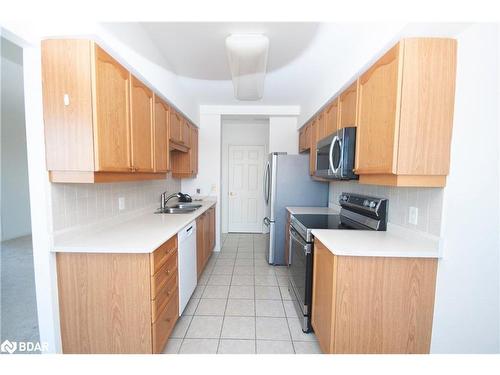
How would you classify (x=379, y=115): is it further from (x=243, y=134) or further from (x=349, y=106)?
(x=243, y=134)

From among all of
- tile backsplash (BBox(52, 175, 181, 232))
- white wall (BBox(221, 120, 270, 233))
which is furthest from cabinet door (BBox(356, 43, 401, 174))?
white wall (BBox(221, 120, 270, 233))

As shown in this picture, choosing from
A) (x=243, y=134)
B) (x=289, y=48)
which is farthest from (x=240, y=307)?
(x=243, y=134)

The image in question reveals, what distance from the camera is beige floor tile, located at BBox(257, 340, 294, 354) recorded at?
1562 mm

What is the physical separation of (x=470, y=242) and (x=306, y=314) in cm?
121

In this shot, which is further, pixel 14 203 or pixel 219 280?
pixel 14 203

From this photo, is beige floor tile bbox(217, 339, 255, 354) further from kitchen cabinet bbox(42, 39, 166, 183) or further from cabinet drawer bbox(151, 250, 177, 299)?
kitchen cabinet bbox(42, 39, 166, 183)

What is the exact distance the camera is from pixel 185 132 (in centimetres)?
292

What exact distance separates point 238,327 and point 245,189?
319 cm

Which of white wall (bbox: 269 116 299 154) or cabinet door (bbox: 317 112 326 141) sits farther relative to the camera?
white wall (bbox: 269 116 299 154)

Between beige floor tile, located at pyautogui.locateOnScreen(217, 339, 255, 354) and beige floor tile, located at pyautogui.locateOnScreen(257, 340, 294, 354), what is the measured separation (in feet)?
0.20

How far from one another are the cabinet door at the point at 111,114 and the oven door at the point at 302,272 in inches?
60.4

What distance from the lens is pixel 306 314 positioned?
→ 1747mm
